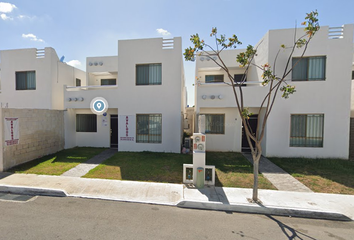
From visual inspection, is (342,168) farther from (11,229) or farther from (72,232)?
(11,229)

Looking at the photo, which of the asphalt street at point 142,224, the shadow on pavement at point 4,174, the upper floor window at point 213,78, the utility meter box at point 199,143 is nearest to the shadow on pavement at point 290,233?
the asphalt street at point 142,224

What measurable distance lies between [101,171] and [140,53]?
664 centimetres

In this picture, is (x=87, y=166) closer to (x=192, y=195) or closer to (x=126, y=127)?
(x=126, y=127)

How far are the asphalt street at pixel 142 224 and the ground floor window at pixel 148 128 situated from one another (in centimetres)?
560

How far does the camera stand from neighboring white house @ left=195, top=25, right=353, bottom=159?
8594 mm

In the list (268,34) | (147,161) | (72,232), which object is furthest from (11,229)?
(268,34)

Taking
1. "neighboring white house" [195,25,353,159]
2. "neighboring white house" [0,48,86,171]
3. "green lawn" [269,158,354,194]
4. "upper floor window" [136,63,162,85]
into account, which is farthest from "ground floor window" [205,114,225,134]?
"neighboring white house" [0,48,86,171]

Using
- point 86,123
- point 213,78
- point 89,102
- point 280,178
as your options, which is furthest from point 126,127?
point 280,178

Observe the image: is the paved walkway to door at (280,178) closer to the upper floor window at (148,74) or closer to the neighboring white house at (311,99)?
the neighboring white house at (311,99)

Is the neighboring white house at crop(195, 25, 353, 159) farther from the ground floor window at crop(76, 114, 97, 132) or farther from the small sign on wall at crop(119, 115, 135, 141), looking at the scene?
Answer: the ground floor window at crop(76, 114, 97, 132)

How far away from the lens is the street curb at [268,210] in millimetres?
4215

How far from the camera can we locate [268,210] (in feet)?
14.4

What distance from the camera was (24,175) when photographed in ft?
21.2

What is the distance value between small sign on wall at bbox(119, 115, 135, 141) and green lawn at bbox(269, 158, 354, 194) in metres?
7.70
